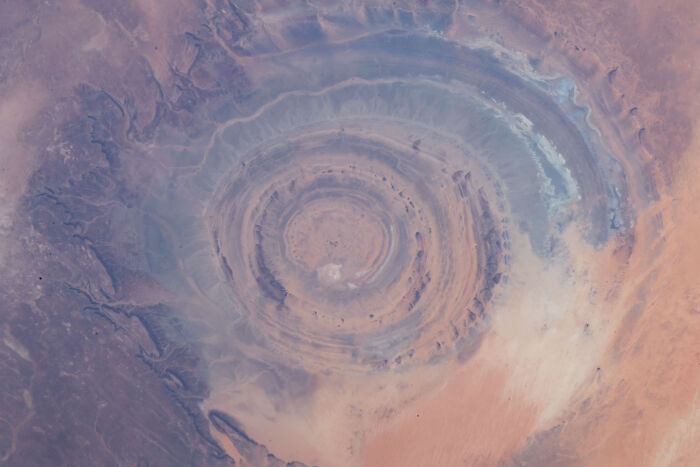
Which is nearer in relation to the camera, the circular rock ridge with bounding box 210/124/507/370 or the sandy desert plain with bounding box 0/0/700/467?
the sandy desert plain with bounding box 0/0/700/467

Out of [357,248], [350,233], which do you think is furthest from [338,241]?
[357,248]

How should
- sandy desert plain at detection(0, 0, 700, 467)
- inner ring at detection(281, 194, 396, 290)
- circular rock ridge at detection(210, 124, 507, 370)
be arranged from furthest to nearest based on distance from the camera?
1. inner ring at detection(281, 194, 396, 290)
2. circular rock ridge at detection(210, 124, 507, 370)
3. sandy desert plain at detection(0, 0, 700, 467)

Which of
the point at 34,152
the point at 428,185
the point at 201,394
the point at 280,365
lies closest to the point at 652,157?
the point at 428,185

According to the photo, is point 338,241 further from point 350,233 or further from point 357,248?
point 357,248

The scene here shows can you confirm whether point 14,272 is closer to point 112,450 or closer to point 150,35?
point 112,450

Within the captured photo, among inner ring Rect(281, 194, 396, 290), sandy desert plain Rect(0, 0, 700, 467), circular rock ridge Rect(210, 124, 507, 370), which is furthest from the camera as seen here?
inner ring Rect(281, 194, 396, 290)

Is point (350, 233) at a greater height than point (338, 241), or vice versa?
point (350, 233)
